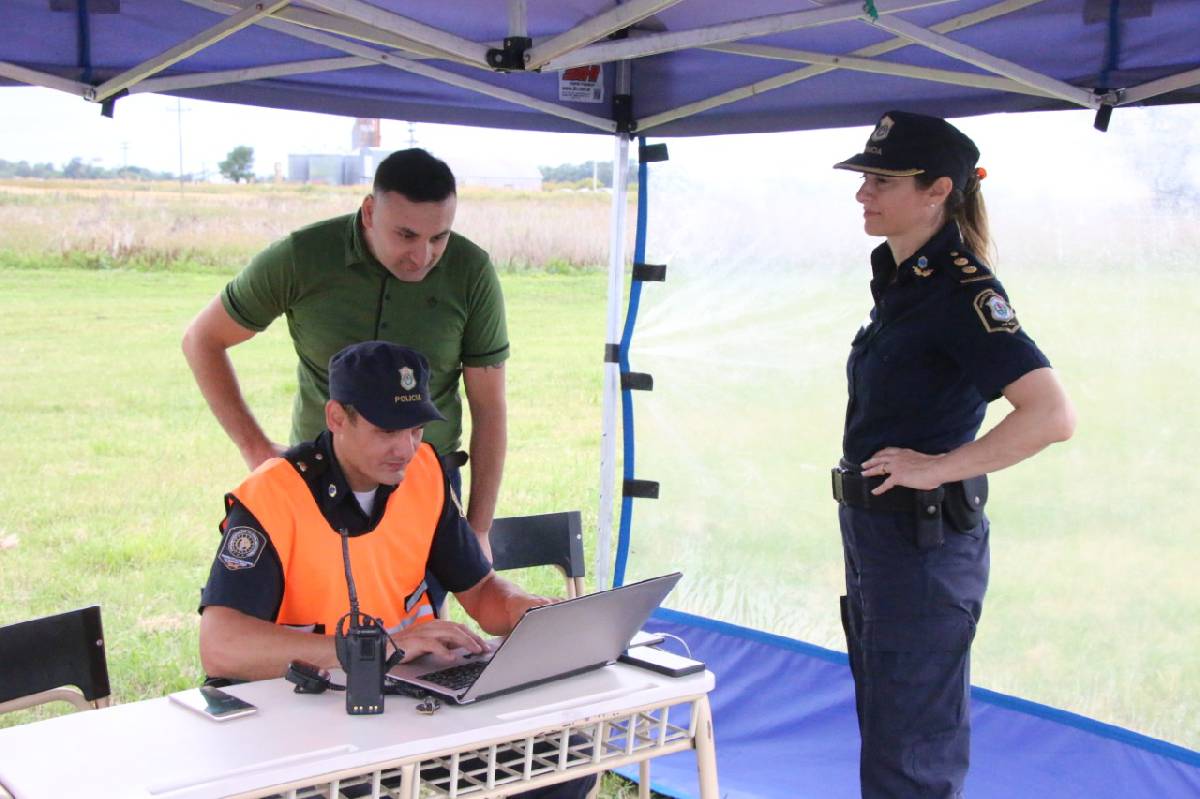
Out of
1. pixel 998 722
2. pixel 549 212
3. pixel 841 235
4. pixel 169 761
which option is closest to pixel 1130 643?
pixel 998 722

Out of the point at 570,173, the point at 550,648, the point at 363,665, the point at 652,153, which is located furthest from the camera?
the point at 570,173

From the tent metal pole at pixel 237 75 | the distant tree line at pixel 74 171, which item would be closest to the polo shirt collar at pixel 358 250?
the tent metal pole at pixel 237 75

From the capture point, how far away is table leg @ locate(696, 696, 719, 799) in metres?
2.12

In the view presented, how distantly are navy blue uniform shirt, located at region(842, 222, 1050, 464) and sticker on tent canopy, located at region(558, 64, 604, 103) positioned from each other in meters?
1.41

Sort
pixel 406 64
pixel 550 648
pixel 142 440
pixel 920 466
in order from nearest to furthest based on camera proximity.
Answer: pixel 550 648 < pixel 920 466 < pixel 406 64 < pixel 142 440

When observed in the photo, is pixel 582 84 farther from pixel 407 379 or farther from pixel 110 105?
pixel 407 379

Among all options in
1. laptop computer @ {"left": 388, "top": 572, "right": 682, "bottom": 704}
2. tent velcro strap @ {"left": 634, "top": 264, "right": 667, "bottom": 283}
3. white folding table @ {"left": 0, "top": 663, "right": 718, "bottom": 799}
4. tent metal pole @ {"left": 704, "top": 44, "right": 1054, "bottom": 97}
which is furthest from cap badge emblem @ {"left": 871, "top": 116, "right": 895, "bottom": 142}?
tent velcro strap @ {"left": 634, "top": 264, "right": 667, "bottom": 283}

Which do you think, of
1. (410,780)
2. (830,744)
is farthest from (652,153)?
(410,780)

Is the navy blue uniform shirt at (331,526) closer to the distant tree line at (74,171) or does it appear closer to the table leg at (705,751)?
the table leg at (705,751)

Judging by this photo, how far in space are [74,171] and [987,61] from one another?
10142 millimetres

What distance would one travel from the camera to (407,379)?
2262 mm

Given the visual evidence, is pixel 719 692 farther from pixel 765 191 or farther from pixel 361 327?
pixel 361 327

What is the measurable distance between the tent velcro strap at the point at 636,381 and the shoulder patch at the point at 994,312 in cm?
185

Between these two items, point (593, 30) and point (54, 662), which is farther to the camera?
point (593, 30)
